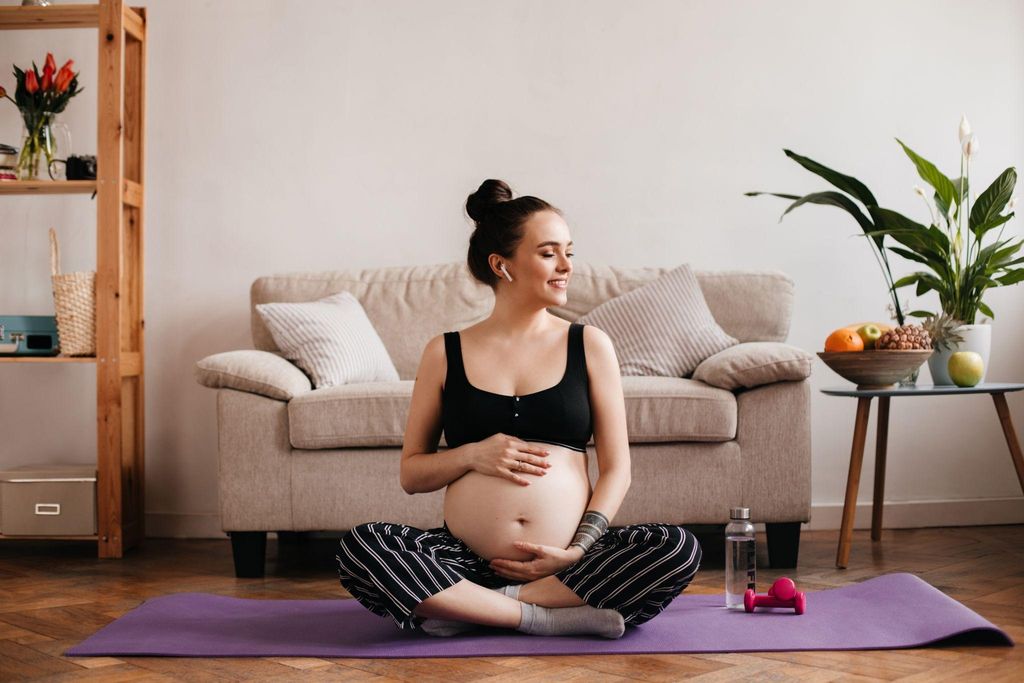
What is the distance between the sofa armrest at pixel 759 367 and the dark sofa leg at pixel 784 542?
0.39 metres

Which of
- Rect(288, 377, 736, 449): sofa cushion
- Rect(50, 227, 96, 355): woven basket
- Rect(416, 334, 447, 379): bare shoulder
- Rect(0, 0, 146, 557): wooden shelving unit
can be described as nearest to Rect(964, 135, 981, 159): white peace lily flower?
Rect(288, 377, 736, 449): sofa cushion

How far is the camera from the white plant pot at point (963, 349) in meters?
2.93

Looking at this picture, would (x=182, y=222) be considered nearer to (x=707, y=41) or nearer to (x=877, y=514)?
(x=707, y=41)

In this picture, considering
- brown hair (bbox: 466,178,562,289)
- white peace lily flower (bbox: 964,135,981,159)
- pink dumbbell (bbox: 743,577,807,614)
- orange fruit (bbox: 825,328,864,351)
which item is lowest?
pink dumbbell (bbox: 743,577,807,614)

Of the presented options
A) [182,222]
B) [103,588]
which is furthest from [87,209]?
[103,588]

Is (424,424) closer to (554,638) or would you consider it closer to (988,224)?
(554,638)

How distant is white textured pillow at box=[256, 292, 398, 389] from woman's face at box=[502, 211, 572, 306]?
46.7 inches

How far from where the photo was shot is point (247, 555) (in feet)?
9.22

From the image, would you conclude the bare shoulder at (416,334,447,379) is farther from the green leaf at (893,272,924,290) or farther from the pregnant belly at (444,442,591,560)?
the green leaf at (893,272,924,290)

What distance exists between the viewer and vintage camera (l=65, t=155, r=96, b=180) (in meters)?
3.29

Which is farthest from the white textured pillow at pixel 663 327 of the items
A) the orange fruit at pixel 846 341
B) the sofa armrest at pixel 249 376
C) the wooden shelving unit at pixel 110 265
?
the wooden shelving unit at pixel 110 265

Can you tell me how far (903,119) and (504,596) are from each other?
2521 millimetres

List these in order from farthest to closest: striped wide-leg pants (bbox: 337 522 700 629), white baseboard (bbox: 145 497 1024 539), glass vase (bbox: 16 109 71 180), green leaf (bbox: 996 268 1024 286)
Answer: white baseboard (bbox: 145 497 1024 539) → glass vase (bbox: 16 109 71 180) → green leaf (bbox: 996 268 1024 286) → striped wide-leg pants (bbox: 337 522 700 629)

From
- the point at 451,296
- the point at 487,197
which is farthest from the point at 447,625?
the point at 451,296
